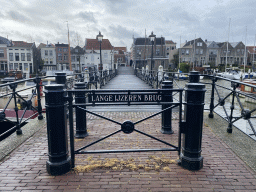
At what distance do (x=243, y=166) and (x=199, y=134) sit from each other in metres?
0.91

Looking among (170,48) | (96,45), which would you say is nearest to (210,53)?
(170,48)

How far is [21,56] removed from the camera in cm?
5562

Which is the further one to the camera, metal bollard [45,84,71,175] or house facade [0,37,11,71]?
house facade [0,37,11,71]

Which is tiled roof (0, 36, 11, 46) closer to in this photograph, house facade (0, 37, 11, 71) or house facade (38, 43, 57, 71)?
house facade (0, 37, 11, 71)

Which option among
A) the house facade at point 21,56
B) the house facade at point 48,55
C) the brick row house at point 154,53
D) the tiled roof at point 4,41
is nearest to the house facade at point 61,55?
the house facade at point 48,55

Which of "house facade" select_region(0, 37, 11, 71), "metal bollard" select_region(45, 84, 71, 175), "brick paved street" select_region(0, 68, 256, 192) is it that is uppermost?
"house facade" select_region(0, 37, 11, 71)

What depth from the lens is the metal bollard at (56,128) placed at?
289cm

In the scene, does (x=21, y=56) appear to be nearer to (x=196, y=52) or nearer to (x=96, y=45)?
(x=96, y=45)

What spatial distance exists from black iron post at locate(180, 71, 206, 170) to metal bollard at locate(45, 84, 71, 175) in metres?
1.85

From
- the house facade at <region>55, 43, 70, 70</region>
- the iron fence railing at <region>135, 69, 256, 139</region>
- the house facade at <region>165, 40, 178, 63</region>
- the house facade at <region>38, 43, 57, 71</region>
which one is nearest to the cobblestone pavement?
the iron fence railing at <region>135, 69, 256, 139</region>

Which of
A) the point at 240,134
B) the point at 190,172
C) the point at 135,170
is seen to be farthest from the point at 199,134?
the point at 240,134

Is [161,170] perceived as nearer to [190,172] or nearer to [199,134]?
[190,172]

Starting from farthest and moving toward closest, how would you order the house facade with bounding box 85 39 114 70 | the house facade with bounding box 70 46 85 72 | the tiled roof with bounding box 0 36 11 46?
the house facade with bounding box 85 39 114 70
the house facade with bounding box 70 46 85 72
the tiled roof with bounding box 0 36 11 46

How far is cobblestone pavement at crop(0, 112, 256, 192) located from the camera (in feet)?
8.82
